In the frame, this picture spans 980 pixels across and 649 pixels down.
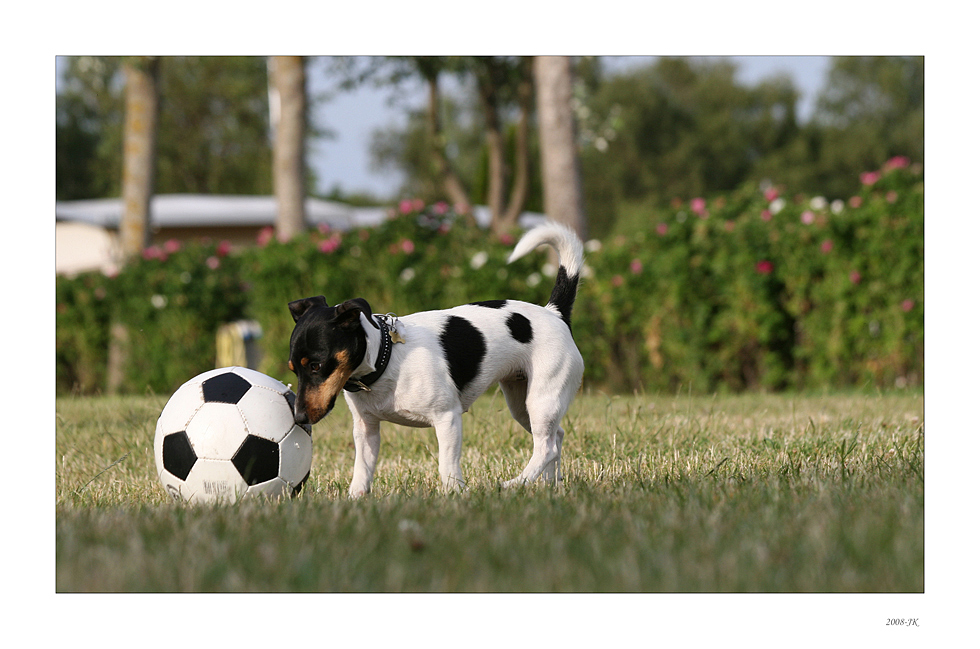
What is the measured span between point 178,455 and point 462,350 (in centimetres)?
138

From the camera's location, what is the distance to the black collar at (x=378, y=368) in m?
3.66

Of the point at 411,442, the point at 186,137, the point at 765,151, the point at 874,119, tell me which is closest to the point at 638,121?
the point at 765,151

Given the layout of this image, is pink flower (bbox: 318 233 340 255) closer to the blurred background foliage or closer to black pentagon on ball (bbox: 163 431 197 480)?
the blurred background foliage

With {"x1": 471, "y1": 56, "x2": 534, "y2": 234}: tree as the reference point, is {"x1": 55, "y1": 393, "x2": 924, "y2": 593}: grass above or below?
below

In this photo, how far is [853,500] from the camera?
3.37 m

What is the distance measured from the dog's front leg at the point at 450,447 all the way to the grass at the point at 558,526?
0.35 ft

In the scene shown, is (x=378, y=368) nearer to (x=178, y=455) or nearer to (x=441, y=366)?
(x=441, y=366)

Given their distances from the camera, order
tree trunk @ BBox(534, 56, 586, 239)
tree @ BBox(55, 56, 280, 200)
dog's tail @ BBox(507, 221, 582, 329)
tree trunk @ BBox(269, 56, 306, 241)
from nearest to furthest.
A: dog's tail @ BBox(507, 221, 582, 329), tree trunk @ BBox(534, 56, 586, 239), tree trunk @ BBox(269, 56, 306, 241), tree @ BBox(55, 56, 280, 200)

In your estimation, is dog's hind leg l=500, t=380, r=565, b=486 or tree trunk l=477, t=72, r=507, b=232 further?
tree trunk l=477, t=72, r=507, b=232

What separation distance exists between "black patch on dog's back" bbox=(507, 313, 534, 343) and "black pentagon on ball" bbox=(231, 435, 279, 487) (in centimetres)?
123

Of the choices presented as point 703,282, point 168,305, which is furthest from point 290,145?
point 703,282

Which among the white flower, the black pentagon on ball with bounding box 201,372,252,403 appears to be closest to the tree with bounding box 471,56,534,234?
the white flower

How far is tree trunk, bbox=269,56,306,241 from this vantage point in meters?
10.6

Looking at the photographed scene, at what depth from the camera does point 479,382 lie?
4.00m
